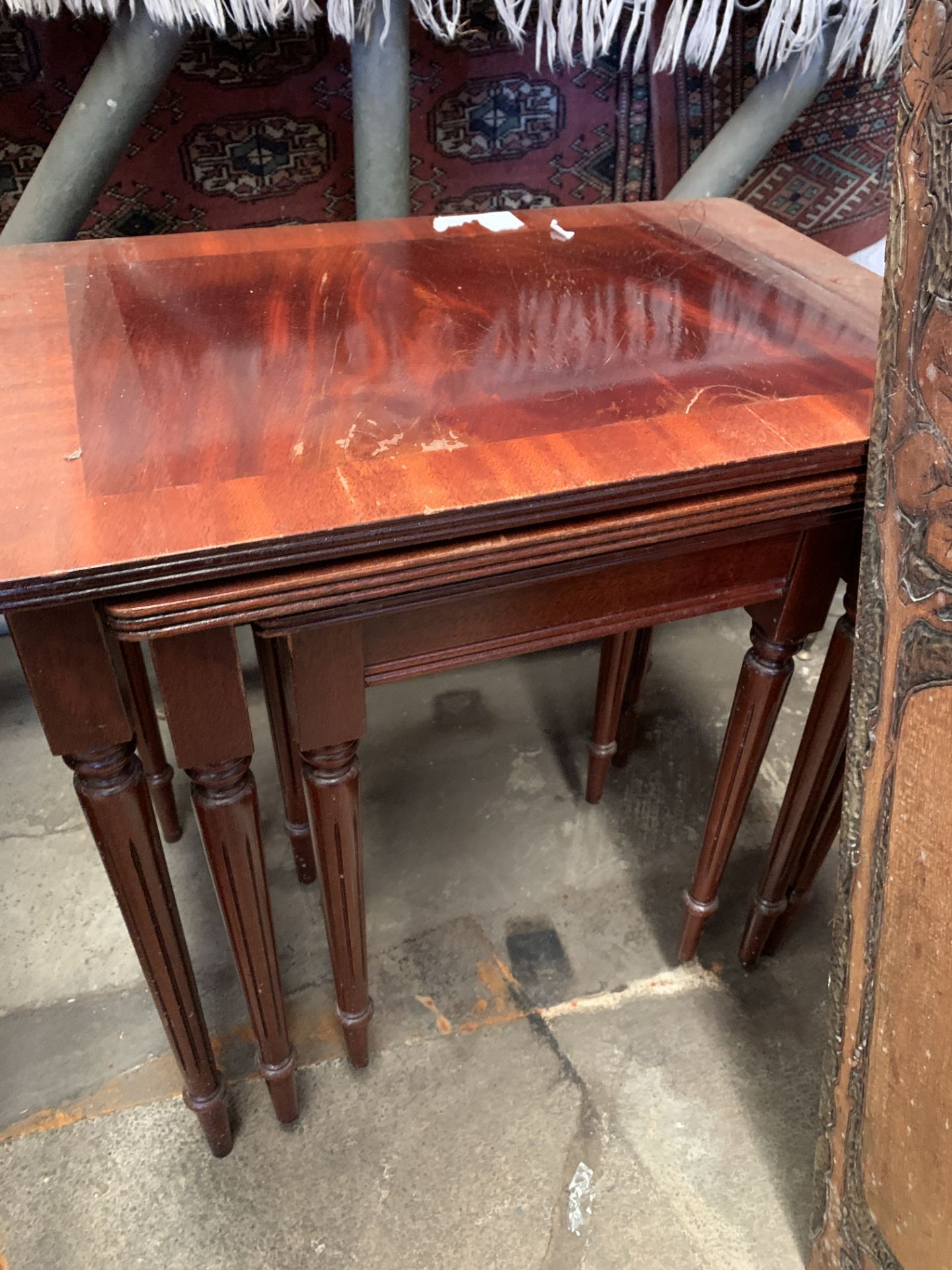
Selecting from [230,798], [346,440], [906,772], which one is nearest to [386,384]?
[346,440]

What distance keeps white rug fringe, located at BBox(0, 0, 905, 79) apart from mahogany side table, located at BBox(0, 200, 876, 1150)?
0.36 meters

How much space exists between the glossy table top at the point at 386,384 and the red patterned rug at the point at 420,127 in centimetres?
43

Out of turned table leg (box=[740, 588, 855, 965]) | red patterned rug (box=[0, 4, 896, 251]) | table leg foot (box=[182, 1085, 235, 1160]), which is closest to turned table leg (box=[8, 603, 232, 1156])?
table leg foot (box=[182, 1085, 235, 1160])

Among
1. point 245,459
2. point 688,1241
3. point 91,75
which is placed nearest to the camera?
point 245,459

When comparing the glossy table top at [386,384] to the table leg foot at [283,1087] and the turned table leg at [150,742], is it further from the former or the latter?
the table leg foot at [283,1087]

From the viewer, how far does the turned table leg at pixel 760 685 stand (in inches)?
29.4

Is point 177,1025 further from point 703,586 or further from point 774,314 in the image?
point 774,314

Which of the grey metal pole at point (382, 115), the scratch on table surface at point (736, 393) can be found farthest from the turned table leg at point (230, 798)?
the grey metal pole at point (382, 115)

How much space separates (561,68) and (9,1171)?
148cm

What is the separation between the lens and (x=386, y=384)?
2.21ft

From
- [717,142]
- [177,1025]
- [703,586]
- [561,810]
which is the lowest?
[561,810]

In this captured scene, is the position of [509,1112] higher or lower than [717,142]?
lower

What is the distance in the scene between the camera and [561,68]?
131 centimetres

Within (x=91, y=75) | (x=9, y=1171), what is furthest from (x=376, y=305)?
(x=9, y=1171)
